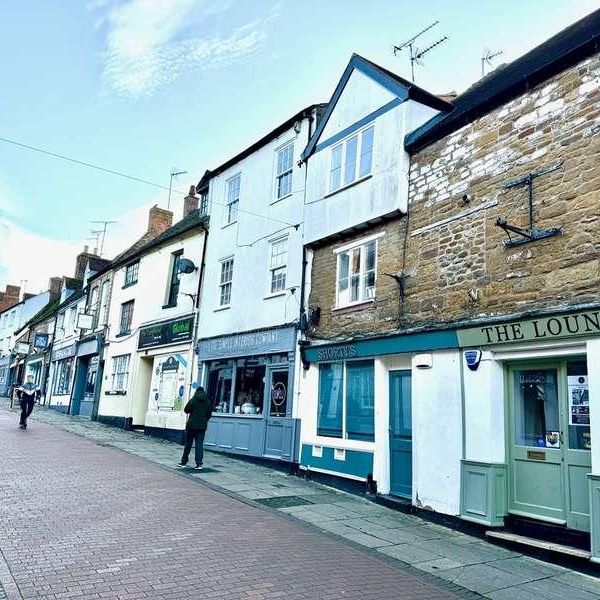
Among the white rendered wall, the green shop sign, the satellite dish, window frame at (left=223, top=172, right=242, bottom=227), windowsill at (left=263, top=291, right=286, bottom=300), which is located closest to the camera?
the green shop sign

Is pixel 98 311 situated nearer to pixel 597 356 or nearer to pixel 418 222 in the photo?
pixel 418 222

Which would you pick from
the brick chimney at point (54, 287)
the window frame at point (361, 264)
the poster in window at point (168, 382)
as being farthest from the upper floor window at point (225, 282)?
the brick chimney at point (54, 287)

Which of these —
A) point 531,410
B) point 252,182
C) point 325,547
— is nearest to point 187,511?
point 325,547

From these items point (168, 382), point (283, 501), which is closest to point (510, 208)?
point (283, 501)

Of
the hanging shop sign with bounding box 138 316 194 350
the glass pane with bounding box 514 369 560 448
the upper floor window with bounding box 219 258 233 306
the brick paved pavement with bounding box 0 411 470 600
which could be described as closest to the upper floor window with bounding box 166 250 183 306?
the hanging shop sign with bounding box 138 316 194 350

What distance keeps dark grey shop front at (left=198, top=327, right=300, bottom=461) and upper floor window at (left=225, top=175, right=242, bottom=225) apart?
3832 millimetres

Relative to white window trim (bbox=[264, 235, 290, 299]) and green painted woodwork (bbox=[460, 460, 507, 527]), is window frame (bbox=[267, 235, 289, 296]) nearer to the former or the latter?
white window trim (bbox=[264, 235, 290, 299])

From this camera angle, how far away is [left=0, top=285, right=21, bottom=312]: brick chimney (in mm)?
51381

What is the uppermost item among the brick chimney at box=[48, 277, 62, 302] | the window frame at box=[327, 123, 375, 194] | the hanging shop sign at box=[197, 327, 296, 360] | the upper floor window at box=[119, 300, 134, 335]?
the brick chimney at box=[48, 277, 62, 302]

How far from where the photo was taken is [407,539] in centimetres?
739

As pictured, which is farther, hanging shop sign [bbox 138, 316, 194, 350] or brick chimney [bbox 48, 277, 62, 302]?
brick chimney [bbox 48, 277, 62, 302]

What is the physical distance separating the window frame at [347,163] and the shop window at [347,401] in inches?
155

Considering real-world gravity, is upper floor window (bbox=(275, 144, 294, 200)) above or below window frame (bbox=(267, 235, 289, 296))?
above

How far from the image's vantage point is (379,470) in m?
9.91
